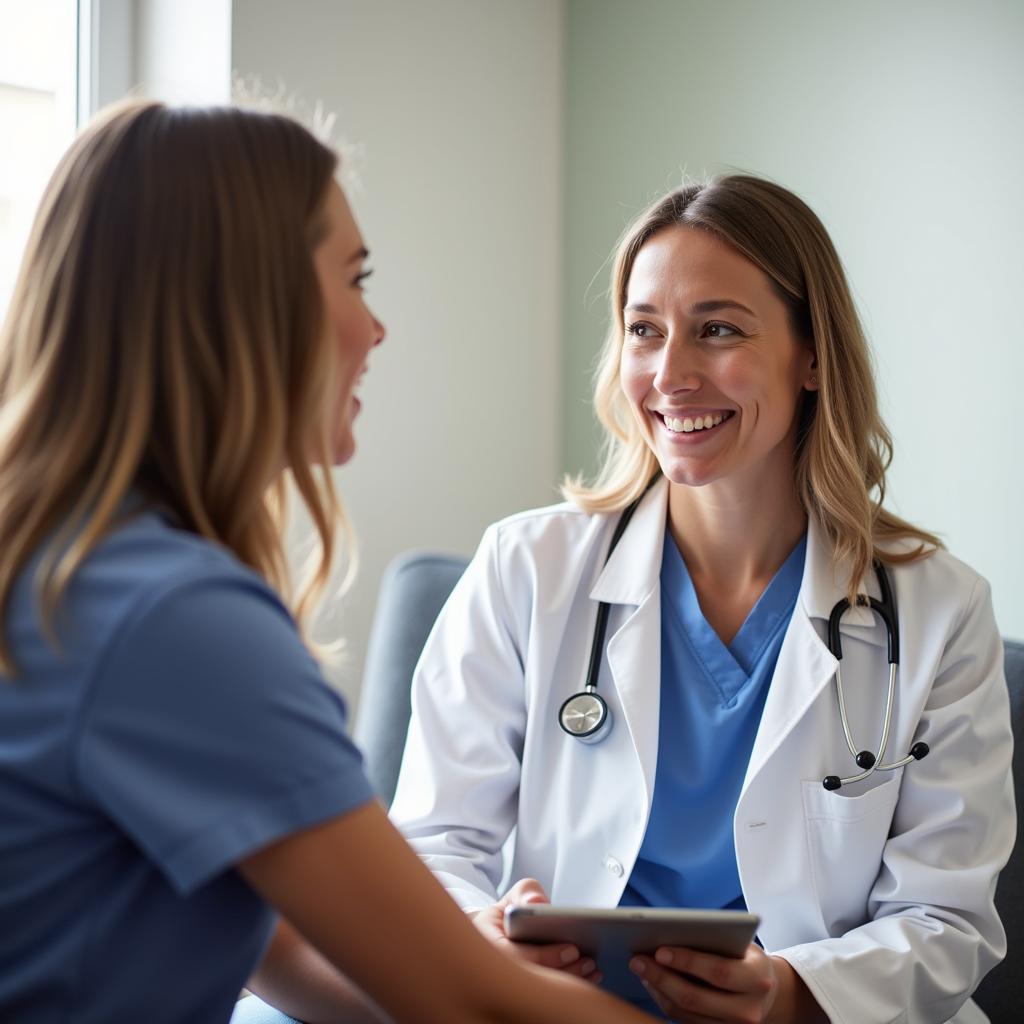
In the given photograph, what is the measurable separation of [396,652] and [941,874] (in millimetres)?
886

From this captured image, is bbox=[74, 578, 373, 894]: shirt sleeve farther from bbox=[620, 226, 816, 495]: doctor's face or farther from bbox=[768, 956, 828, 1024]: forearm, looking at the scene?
bbox=[620, 226, 816, 495]: doctor's face

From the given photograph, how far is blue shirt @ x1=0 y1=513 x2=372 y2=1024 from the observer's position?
0.71m

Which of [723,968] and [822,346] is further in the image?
[822,346]

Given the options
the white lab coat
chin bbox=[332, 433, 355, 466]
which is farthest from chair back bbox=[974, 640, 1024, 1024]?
chin bbox=[332, 433, 355, 466]

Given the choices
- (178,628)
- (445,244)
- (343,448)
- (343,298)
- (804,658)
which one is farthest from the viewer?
(445,244)

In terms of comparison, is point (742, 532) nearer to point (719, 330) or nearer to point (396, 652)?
point (719, 330)

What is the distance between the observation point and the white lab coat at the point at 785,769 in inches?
52.7

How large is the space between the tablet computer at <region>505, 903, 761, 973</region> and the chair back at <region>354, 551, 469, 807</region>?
729 mm

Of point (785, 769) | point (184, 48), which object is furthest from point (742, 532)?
point (184, 48)

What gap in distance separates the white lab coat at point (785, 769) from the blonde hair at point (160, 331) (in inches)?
27.9

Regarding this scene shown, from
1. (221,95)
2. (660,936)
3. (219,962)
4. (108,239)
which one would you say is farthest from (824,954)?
(221,95)

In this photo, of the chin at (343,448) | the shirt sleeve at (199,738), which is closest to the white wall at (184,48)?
the chin at (343,448)

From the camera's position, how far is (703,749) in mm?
1446

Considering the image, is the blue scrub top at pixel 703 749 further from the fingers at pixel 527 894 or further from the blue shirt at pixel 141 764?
the blue shirt at pixel 141 764
